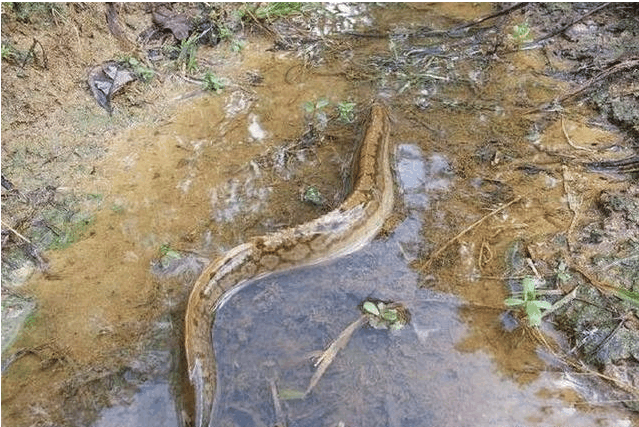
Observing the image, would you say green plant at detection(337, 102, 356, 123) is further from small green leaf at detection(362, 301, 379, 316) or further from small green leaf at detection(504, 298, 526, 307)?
small green leaf at detection(504, 298, 526, 307)

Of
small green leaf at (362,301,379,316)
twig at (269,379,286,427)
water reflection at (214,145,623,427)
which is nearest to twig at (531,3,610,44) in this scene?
water reflection at (214,145,623,427)

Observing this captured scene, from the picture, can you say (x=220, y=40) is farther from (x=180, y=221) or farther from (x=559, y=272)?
(x=559, y=272)

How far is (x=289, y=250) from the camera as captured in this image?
4059mm

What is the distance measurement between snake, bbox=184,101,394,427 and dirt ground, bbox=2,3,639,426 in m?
0.18

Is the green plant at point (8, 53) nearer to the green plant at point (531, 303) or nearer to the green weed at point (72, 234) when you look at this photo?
the green weed at point (72, 234)

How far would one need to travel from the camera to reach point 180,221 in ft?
14.3

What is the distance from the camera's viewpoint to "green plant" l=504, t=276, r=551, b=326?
3.47 m

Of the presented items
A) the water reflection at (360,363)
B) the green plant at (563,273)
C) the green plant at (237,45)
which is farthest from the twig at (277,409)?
the green plant at (237,45)

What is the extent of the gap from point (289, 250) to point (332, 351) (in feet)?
2.82

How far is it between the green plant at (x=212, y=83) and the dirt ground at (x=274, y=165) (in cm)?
9

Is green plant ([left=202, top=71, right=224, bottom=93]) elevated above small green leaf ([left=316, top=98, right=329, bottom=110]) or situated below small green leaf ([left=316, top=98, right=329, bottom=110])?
above

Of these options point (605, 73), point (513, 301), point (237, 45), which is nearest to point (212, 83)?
point (237, 45)

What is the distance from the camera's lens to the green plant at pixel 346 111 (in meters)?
5.25

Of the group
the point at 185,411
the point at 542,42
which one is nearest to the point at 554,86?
the point at 542,42
